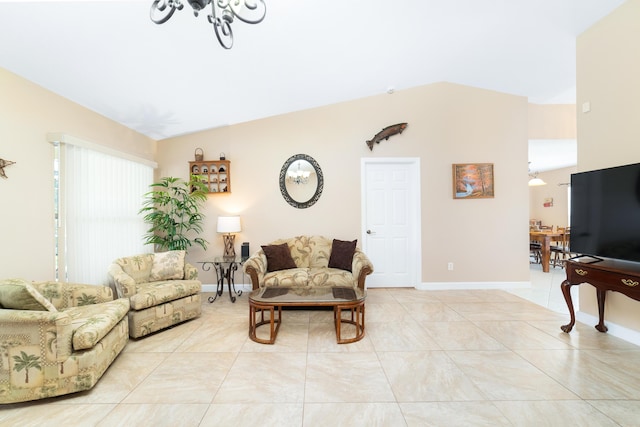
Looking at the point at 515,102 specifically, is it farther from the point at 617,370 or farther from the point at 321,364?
the point at 321,364

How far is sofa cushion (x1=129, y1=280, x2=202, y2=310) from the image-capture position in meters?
2.74

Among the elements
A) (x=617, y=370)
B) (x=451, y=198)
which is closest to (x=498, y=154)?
(x=451, y=198)

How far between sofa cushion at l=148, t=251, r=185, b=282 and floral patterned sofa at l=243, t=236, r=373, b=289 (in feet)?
2.84

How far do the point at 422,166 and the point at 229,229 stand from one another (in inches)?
124

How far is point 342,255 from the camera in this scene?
390 centimetres

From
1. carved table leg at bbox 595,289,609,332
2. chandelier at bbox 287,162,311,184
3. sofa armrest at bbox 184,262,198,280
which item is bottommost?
carved table leg at bbox 595,289,609,332

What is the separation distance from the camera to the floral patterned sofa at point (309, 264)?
11.2 ft

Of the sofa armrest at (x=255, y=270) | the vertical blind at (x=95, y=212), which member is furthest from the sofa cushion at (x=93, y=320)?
the sofa armrest at (x=255, y=270)

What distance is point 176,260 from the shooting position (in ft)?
11.5

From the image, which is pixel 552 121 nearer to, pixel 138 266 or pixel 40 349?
pixel 138 266

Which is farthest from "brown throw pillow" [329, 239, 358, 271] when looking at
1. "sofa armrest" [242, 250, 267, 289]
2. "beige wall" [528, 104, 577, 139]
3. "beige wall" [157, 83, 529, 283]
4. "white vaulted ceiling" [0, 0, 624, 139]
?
"beige wall" [528, 104, 577, 139]

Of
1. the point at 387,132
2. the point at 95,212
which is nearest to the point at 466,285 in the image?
the point at 387,132

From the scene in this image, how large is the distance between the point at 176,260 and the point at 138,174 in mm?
1449

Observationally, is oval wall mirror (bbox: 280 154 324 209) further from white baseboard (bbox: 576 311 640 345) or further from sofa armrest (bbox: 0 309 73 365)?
white baseboard (bbox: 576 311 640 345)
